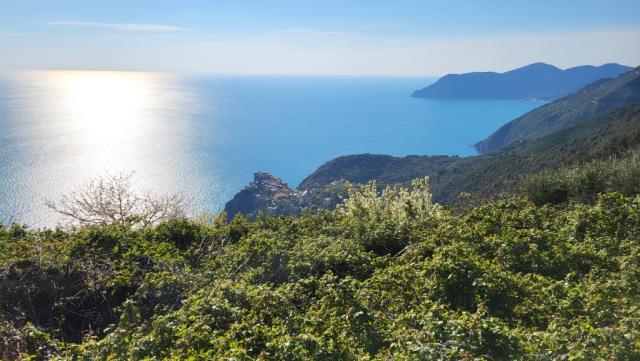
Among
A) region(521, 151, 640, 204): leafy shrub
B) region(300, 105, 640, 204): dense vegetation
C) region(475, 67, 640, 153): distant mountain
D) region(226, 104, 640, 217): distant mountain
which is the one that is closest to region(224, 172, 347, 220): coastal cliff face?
region(226, 104, 640, 217): distant mountain

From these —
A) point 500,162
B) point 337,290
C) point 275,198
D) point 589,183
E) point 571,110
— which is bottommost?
point 275,198

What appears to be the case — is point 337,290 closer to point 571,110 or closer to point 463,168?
point 463,168

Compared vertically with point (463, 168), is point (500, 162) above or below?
above

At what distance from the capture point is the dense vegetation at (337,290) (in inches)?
234

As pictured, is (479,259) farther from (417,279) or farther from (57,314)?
(57,314)

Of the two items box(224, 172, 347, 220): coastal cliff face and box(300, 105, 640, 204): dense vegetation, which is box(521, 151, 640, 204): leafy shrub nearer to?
box(300, 105, 640, 204): dense vegetation

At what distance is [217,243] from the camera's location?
13406 millimetres

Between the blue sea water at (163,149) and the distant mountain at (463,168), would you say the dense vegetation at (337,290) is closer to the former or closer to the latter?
the distant mountain at (463,168)

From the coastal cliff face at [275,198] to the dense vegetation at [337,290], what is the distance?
78714 mm

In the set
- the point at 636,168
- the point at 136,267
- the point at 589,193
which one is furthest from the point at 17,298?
the point at 636,168

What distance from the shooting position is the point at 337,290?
786cm

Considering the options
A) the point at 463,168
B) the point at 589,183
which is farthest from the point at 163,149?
the point at 589,183

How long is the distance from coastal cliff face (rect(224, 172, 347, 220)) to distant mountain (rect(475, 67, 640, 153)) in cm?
8699

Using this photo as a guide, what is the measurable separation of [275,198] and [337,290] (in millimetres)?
91387
